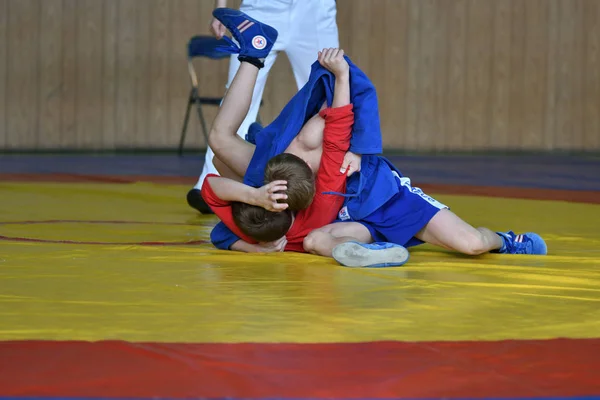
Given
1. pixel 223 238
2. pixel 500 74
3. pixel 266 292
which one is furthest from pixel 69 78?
pixel 266 292

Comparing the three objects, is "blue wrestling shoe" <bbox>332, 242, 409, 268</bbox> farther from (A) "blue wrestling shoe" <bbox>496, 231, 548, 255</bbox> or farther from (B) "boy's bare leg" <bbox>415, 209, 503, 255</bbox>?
(A) "blue wrestling shoe" <bbox>496, 231, 548, 255</bbox>

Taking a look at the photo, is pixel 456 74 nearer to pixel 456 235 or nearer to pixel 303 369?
pixel 456 235

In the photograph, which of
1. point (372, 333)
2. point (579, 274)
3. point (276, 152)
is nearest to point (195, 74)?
point (276, 152)

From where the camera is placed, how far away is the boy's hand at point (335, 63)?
2930 millimetres

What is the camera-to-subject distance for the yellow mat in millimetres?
1916

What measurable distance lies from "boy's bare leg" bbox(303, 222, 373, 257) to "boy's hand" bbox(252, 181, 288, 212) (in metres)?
0.20

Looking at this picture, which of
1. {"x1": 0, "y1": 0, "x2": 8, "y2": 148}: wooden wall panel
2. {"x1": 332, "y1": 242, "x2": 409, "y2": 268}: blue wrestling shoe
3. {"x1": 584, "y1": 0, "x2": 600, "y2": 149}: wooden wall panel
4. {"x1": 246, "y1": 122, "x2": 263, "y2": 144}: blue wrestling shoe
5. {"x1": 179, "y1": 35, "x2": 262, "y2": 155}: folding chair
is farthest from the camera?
{"x1": 584, "y1": 0, "x2": 600, "y2": 149}: wooden wall panel

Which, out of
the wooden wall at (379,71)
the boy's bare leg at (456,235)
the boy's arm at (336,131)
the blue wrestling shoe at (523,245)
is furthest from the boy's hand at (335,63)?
the wooden wall at (379,71)

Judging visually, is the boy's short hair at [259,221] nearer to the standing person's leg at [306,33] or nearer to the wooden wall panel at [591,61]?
the standing person's leg at [306,33]

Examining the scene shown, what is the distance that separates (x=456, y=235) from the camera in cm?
291

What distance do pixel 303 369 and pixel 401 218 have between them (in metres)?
1.35

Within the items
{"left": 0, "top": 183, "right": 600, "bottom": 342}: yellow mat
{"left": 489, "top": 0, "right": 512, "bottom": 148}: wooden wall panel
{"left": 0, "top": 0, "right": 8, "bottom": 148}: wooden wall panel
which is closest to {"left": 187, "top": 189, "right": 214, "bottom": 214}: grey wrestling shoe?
{"left": 0, "top": 183, "right": 600, "bottom": 342}: yellow mat

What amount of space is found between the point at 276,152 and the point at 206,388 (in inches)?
57.8

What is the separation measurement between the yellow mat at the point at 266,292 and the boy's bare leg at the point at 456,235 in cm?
5
